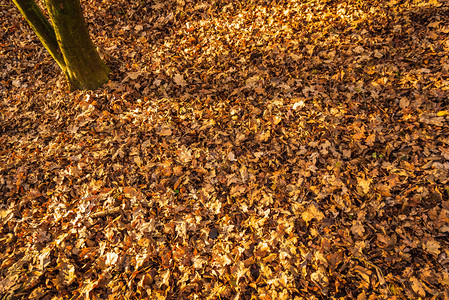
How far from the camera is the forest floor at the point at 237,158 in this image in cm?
308

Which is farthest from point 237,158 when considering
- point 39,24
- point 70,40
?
point 39,24

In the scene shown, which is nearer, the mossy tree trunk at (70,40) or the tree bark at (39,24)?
the mossy tree trunk at (70,40)

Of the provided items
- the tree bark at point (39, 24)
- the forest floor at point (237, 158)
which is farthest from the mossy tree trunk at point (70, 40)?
the forest floor at point (237, 158)

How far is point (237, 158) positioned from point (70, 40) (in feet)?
12.6

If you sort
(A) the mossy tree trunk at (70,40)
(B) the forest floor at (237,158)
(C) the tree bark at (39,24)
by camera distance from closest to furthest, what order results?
(B) the forest floor at (237,158)
(A) the mossy tree trunk at (70,40)
(C) the tree bark at (39,24)

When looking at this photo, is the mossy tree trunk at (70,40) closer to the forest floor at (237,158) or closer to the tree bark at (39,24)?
the tree bark at (39,24)

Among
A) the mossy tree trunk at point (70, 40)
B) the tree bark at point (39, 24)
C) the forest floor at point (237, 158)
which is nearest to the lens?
the forest floor at point (237, 158)

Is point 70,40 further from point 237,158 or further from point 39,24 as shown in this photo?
point 237,158

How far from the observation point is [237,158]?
4062 mm

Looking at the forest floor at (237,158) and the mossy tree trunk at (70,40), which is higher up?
the mossy tree trunk at (70,40)

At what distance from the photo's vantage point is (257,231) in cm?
338

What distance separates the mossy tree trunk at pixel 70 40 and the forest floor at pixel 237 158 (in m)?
0.36

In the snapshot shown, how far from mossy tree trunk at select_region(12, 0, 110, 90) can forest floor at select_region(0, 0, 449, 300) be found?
36 cm

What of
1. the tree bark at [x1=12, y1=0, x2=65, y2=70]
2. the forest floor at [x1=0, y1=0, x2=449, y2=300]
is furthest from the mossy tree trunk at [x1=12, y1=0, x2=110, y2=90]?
the forest floor at [x1=0, y1=0, x2=449, y2=300]
